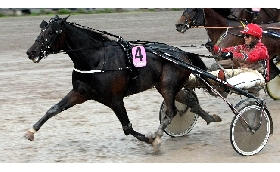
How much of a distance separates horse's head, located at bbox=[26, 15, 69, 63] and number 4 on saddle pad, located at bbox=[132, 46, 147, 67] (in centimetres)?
69

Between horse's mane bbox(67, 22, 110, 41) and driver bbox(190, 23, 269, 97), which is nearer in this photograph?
horse's mane bbox(67, 22, 110, 41)

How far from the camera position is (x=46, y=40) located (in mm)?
5914

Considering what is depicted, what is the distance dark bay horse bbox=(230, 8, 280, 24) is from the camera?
10.5 meters

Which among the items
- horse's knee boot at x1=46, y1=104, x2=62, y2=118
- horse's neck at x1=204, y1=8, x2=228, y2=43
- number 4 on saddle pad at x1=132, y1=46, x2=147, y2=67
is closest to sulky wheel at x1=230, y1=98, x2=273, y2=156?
number 4 on saddle pad at x1=132, y1=46, x2=147, y2=67

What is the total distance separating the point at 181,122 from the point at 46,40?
5.99ft

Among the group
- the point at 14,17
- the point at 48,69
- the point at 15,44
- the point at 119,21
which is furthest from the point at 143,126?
the point at 14,17

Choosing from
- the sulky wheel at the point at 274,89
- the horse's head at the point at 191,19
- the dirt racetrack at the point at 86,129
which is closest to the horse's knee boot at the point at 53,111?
the dirt racetrack at the point at 86,129

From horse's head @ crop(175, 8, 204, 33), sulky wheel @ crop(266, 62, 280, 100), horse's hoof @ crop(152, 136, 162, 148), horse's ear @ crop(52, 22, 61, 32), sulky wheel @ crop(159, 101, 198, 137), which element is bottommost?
sulky wheel @ crop(266, 62, 280, 100)

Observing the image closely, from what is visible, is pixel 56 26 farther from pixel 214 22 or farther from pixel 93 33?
pixel 214 22

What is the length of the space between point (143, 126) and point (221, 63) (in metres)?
1.06

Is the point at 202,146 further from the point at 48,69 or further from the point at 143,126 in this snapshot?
the point at 48,69

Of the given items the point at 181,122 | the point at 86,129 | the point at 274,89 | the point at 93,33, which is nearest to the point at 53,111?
the point at 93,33

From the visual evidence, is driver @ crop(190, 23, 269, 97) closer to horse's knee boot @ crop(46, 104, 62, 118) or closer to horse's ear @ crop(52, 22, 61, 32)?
horse's knee boot @ crop(46, 104, 62, 118)

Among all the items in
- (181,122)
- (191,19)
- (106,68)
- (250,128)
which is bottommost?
(181,122)
